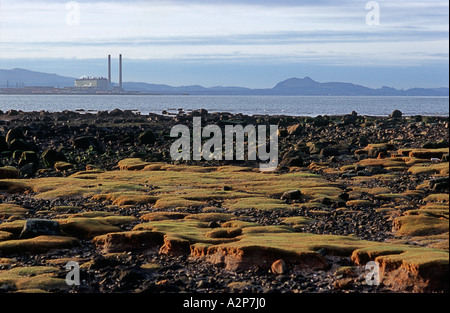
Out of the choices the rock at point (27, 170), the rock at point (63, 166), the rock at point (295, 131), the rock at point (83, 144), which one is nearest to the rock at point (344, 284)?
the rock at point (27, 170)

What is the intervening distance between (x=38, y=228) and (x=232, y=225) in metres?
6.38

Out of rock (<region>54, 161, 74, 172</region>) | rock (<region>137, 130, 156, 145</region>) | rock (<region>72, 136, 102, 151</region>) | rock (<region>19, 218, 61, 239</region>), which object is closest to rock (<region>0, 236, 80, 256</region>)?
rock (<region>19, 218, 61, 239</region>)

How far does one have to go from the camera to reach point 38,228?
18.9 m

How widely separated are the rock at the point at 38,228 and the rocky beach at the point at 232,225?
32mm

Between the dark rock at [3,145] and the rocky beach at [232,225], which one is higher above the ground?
the dark rock at [3,145]

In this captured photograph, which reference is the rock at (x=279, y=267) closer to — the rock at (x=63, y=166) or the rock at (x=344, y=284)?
the rock at (x=344, y=284)

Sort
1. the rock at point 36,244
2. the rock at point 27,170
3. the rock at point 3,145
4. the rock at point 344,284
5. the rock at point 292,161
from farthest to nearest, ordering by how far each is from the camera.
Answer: the rock at point 3,145
the rock at point 292,161
the rock at point 27,170
the rock at point 36,244
the rock at point 344,284

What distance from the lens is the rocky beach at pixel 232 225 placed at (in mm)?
14508

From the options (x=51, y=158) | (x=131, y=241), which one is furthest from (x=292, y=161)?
(x=131, y=241)

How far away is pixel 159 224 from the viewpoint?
2011 cm

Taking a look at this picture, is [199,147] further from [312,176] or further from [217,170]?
[312,176]

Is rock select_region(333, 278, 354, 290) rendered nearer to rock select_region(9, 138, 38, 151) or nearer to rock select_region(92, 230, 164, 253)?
rock select_region(92, 230, 164, 253)

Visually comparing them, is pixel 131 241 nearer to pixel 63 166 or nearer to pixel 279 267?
pixel 279 267

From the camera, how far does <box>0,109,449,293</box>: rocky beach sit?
571 inches
